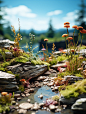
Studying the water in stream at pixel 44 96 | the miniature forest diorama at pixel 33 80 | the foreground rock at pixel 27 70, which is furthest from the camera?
the foreground rock at pixel 27 70

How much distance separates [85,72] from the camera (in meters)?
5.00

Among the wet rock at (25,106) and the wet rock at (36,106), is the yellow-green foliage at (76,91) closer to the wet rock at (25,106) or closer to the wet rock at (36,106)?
the wet rock at (36,106)

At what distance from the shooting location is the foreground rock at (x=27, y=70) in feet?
17.1

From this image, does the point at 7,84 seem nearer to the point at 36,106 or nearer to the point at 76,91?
the point at 36,106

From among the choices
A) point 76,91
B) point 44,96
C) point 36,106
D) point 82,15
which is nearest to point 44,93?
point 44,96

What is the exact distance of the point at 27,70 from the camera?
5504 millimetres

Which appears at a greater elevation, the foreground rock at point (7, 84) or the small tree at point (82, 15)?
the small tree at point (82, 15)

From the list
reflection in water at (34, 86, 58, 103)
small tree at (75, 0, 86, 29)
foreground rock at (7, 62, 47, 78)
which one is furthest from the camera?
small tree at (75, 0, 86, 29)

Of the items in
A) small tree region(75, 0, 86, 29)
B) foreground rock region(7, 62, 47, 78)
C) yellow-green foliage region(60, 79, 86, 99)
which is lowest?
yellow-green foliage region(60, 79, 86, 99)

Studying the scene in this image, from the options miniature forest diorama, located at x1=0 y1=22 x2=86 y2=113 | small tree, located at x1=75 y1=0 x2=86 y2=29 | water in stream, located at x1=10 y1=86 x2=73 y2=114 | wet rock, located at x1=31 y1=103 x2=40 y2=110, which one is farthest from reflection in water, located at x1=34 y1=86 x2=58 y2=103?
small tree, located at x1=75 y1=0 x2=86 y2=29

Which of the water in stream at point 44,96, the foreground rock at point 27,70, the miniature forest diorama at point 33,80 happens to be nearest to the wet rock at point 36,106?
the miniature forest diorama at point 33,80

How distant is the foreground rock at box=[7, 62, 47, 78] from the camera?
5.21 metres

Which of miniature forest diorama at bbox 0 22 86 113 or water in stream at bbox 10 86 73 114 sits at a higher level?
miniature forest diorama at bbox 0 22 86 113

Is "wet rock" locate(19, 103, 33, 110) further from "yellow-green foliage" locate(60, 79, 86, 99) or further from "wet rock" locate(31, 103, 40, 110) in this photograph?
"yellow-green foliage" locate(60, 79, 86, 99)
